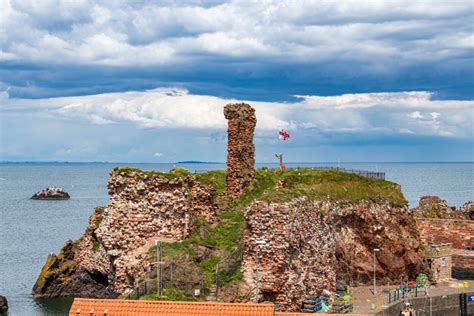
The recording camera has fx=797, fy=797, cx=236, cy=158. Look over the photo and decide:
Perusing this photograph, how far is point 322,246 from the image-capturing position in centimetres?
5069

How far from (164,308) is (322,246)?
1714cm

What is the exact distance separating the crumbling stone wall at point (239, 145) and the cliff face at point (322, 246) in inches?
209

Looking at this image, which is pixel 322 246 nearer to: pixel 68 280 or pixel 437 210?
pixel 68 280

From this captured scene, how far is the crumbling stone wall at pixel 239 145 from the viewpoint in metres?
51.7

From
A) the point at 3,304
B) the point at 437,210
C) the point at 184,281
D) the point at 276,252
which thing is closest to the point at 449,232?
the point at 437,210

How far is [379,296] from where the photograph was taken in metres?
53.6

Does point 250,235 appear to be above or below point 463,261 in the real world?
above

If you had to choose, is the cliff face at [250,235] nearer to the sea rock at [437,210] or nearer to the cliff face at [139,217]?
the cliff face at [139,217]

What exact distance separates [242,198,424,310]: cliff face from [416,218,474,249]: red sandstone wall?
51.8ft

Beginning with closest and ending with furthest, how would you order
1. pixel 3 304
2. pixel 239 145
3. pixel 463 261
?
pixel 239 145, pixel 3 304, pixel 463 261

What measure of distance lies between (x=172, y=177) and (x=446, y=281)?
2604cm

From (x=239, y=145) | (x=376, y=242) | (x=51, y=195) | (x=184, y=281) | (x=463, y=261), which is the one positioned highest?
(x=239, y=145)

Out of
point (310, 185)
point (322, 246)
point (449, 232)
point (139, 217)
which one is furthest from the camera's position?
point (449, 232)

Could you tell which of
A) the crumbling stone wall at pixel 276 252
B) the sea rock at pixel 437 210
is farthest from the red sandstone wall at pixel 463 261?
the crumbling stone wall at pixel 276 252
